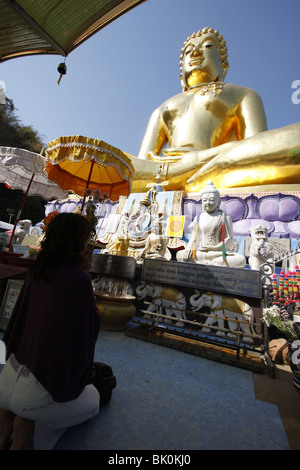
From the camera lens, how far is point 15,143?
17.1 meters

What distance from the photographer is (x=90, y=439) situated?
1009 mm

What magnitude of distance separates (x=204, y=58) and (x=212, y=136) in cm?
369

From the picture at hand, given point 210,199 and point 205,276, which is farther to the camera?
point 210,199

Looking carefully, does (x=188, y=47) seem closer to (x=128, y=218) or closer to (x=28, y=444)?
(x=128, y=218)

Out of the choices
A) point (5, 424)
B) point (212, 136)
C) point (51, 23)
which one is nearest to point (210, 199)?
point (51, 23)

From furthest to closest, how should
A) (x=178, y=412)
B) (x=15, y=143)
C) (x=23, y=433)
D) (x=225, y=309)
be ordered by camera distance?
(x=15, y=143) < (x=225, y=309) < (x=178, y=412) < (x=23, y=433)

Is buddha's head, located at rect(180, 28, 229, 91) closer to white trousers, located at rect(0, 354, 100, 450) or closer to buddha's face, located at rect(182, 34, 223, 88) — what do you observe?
buddha's face, located at rect(182, 34, 223, 88)

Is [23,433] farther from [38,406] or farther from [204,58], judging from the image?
[204,58]

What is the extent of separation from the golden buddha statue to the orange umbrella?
3316mm

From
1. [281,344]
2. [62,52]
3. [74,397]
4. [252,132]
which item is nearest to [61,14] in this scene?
[62,52]

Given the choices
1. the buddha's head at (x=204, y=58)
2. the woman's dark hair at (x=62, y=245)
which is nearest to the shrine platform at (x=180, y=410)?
the woman's dark hair at (x=62, y=245)

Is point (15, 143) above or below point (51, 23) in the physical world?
above

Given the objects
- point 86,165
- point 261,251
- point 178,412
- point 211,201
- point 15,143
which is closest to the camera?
point 178,412

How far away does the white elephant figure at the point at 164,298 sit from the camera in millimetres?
3040
